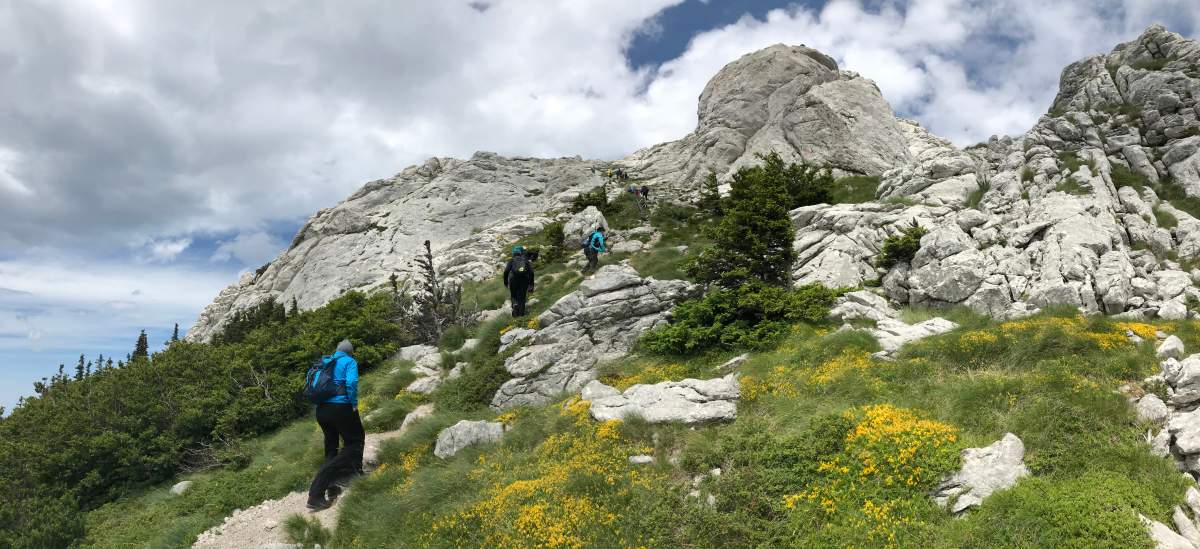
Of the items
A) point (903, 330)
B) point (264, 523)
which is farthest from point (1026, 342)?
point (264, 523)

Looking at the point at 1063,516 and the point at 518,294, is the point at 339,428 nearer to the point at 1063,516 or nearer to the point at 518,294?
the point at 518,294

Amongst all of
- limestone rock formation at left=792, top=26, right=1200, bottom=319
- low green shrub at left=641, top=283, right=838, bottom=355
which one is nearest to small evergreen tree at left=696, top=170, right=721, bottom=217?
limestone rock formation at left=792, top=26, right=1200, bottom=319

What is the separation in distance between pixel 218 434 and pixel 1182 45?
47736 millimetres

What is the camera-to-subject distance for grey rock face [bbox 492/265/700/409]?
48.8ft

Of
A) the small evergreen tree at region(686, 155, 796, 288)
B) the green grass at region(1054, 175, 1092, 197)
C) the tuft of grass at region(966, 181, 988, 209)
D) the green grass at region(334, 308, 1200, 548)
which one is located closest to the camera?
the green grass at region(334, 308, 1200, 548)

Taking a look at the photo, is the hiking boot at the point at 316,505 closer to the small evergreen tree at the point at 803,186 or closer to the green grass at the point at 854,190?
the small evergreen tree at the point at 803,186

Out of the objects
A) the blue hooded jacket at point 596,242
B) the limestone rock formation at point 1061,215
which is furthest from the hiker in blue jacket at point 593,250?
the limestone rock formation at point 1061,215

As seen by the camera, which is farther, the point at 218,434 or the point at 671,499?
the point at 218,434

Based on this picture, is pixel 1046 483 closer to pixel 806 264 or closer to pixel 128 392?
pixel 806 264

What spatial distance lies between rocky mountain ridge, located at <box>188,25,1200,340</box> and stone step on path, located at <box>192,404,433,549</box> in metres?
15.6

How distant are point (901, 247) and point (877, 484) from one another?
13.6 meters

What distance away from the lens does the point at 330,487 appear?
11.2 meters

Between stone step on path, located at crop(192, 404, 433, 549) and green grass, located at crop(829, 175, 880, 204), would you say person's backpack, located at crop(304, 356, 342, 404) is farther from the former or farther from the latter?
green grass, located at crop(829, 175, 880, 204)

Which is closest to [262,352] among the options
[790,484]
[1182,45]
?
[790,484]
